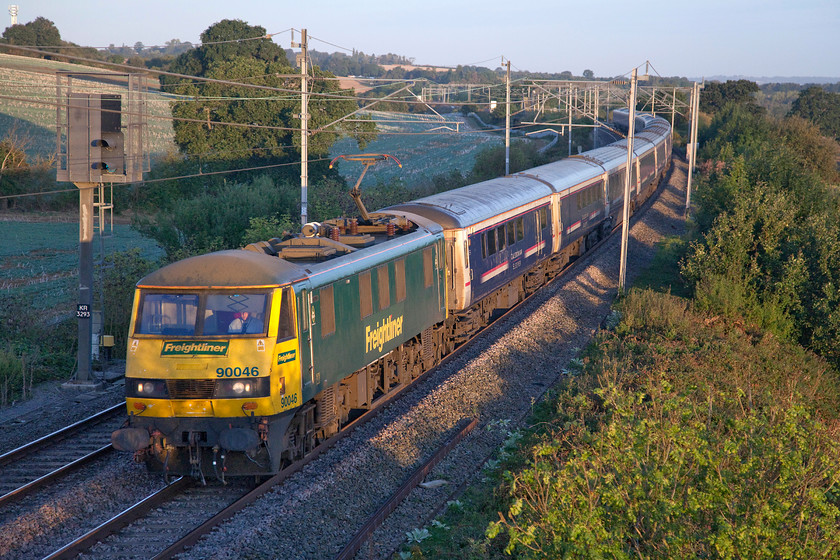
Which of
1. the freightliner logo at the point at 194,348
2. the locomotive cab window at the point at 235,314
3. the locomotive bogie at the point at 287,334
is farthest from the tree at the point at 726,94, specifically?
the freightliner logo at the point at 194,348

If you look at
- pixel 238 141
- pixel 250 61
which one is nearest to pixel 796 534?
pixel 238 141

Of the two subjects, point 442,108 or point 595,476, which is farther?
point 442,108

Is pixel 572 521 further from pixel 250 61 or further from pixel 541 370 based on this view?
pixel 250 61

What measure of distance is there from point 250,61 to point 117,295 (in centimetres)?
3289

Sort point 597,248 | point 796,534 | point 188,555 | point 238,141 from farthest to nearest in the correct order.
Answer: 1. point 238,141
2. point 597,248
3. point 188,555
4. point 796,534

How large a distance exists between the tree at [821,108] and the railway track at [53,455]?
Answer: 9872 cm

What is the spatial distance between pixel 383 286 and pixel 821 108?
331ft

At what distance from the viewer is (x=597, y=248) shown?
30.0 metres

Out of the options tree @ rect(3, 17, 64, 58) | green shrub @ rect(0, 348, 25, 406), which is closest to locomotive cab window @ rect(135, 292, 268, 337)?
green shrub @ rect(0, 348, 25, 406)

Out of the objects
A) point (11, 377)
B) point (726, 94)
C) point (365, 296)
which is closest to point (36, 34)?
point (726, 94)

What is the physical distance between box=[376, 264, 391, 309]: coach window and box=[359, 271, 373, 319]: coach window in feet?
1.23

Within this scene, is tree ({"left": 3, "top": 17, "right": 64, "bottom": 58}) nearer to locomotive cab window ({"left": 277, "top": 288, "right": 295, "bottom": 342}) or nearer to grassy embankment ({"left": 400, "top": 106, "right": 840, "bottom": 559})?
grassy embankment ({"left": 400, "top": 106, "right": 840, "bottom": 559})

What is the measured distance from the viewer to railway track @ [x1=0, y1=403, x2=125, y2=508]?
10172 millimetres

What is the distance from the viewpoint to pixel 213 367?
9.34 metres
